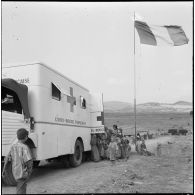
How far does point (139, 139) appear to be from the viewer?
15.5 metres

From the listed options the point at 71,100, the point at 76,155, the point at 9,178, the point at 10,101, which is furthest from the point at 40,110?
the point at 76,155

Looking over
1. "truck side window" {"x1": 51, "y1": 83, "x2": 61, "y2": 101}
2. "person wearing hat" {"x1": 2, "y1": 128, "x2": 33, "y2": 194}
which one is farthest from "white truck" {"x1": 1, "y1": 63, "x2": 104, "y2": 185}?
"person wearing hat" {"x1": 2, "y1": 128, "x2": 33, "y2": 194}

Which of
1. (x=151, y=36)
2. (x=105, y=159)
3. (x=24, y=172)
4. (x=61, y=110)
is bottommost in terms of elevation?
(x=105, y=159)

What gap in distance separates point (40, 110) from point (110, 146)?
4685 mm

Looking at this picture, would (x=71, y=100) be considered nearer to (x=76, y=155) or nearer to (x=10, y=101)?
(x=76, y=155)

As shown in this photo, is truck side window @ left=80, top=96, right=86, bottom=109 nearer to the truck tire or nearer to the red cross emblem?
the red cross emblem

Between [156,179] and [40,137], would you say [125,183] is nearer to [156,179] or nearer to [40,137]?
[156,179]

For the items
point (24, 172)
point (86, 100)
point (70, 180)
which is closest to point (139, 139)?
point (86, 100)

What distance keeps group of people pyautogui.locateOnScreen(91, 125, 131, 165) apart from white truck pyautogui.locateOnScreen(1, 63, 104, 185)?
1.80m

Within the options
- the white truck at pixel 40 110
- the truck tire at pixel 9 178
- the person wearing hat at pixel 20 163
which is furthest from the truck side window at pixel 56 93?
the person wearing hat at pixel 20 163

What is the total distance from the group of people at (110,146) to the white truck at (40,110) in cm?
180

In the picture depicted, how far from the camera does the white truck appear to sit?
8016 mm

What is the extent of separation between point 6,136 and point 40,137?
3.54 ft

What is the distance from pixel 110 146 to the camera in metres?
12.6
